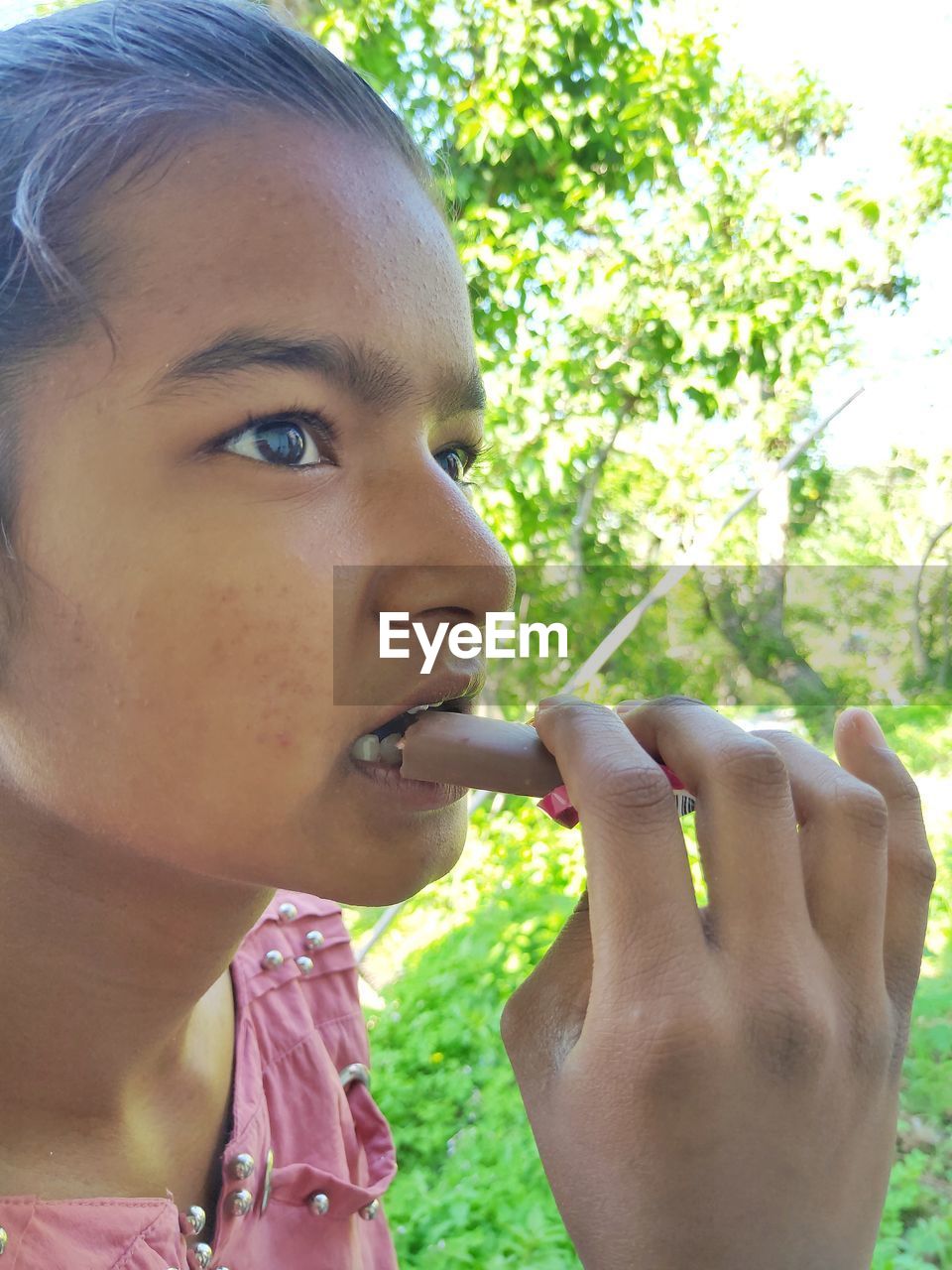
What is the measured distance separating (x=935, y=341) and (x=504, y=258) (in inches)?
157

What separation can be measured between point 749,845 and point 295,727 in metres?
0.37

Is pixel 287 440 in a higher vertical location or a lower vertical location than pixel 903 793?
higher

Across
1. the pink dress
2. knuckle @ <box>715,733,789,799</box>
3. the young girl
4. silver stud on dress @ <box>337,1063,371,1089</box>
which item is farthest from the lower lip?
silver stud on dress @ <box>337,1063,371,1089</box>

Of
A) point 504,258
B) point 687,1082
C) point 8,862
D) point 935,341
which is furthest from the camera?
point 935,341

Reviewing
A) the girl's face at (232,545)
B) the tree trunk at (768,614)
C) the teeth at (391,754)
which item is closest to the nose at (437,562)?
the girl's face at (232,545)

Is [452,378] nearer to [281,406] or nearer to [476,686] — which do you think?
[281,406]

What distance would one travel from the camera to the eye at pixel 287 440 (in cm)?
85

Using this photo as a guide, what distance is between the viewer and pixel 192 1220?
1053mm

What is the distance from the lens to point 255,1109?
1.19 metres

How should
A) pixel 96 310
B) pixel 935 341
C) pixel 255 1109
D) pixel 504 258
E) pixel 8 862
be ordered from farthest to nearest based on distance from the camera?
1. pixel 935 341
2. pixel 504 258
3. pixel 255 1109
4. pixel 8 862
5. pixel 96 310

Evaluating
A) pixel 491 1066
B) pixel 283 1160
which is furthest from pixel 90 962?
pixel 491 1066

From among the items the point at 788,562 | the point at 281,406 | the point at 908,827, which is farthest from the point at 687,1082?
the point at 788,562

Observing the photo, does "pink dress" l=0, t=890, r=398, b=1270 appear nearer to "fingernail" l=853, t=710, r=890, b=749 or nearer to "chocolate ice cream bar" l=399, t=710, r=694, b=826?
"chocolate ice cream bar" l=399, t=710, r=694, b=826

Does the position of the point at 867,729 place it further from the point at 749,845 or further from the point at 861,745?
the point at 749,845
